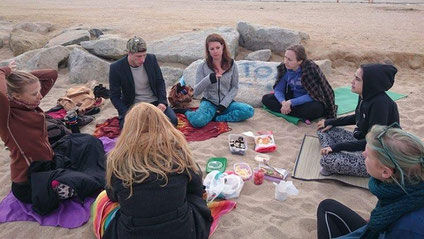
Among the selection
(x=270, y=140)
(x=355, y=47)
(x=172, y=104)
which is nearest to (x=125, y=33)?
(x=172, y=104)

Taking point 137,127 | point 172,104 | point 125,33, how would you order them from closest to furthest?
1. point 137,127
2. point 172,104
3. point 125,33

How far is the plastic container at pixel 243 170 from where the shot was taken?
11.0ft

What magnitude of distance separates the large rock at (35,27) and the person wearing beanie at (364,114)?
11.1 m

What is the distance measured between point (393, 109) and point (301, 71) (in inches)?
63.3

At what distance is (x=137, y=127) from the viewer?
2031 millimetres

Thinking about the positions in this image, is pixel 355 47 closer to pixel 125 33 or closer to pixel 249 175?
pixel 249 175

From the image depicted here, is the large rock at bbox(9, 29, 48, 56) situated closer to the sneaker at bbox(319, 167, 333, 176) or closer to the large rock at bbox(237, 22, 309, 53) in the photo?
the large rock at bbox(237, 22, 309, 53)

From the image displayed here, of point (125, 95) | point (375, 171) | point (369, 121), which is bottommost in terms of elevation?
point (125, 95)

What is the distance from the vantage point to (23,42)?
29.2 feet

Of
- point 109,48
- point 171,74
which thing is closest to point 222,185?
point 171,74

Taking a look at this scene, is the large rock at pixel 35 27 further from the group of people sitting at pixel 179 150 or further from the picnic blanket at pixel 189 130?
the group of people sitting at pixel 179 150

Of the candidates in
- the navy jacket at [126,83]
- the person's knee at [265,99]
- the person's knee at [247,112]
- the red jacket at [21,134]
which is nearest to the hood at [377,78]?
the person's knee at [247,112]

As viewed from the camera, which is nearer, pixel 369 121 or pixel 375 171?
pixel 375 171

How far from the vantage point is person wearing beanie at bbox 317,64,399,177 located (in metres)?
3.14
